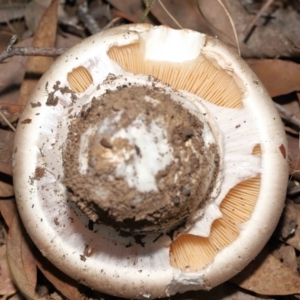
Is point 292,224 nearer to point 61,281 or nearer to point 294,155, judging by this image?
point 294,155

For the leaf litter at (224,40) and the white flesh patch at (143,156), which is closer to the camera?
the white flesh patch at (143,156)

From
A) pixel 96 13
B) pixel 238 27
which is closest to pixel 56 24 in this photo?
pixel 96 13

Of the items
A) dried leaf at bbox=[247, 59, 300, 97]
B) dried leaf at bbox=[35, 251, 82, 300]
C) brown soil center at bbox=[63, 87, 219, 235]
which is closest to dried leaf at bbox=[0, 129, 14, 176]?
dried leaf at bbox=[35, 251, 82, 300]

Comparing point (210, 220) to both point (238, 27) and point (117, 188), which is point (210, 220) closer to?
point (117, 188)

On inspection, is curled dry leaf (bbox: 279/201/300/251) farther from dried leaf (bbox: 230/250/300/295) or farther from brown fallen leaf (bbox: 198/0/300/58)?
brown fallen leaf (bbox: 198/0/300/58)

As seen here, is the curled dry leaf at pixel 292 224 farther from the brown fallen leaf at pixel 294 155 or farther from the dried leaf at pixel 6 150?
the dried leaf at pixel 6 150

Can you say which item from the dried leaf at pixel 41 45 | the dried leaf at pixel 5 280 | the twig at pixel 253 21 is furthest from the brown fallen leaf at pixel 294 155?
the dried leaf at pixel 5 280
